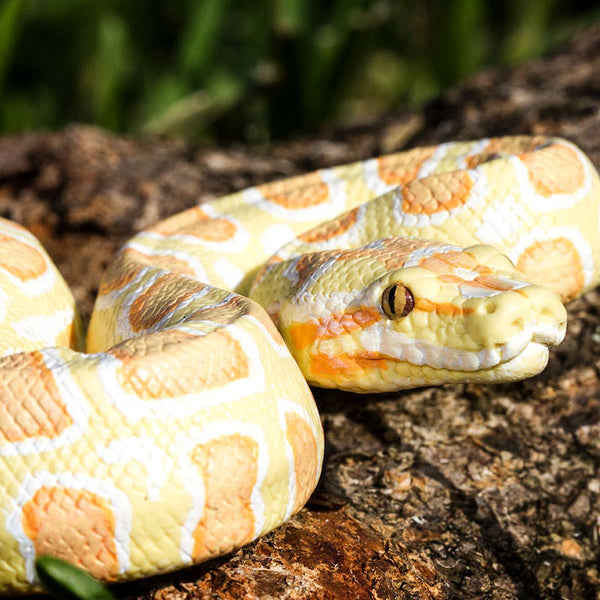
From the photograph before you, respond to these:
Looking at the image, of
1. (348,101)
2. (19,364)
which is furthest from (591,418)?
(348,101)

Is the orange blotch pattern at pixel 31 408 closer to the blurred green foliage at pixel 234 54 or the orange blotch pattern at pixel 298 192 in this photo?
the orange blotch pattern at pixel 298 192

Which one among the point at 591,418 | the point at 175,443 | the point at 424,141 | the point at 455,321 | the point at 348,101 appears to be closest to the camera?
the point at 175,443

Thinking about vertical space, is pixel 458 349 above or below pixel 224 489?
above

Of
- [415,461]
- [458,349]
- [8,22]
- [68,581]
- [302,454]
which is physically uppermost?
[8,22]

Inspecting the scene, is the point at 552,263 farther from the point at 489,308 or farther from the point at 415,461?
the point at 415,461

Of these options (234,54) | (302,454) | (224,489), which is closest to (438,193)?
(302,454)

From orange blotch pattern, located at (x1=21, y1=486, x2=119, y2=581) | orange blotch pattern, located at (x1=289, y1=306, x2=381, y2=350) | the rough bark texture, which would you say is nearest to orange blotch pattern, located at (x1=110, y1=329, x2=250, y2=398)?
orange blotch pattern, located at (x1=21, y1=486, x2=119, y2=581)

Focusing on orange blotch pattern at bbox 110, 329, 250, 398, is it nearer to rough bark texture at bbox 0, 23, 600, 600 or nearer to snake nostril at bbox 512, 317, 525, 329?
rough bark texture at bbox 0, 23, 600, 600

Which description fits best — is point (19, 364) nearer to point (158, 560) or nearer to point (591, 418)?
point (158, 560)
